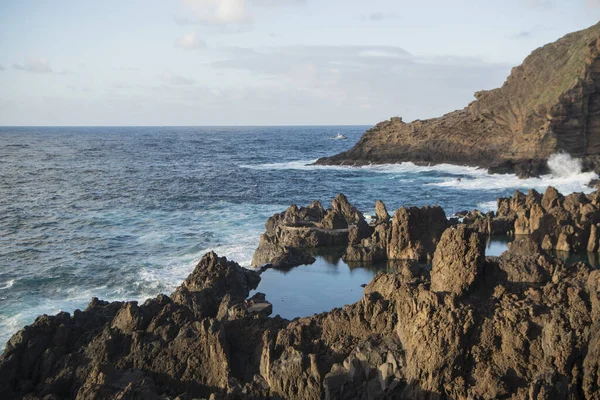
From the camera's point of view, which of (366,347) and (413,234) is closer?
(366,347)

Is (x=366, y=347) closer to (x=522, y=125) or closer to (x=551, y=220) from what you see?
(x=551, y=220)

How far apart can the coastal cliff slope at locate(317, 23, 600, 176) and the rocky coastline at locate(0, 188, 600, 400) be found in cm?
5419

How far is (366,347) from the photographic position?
51.9 ft

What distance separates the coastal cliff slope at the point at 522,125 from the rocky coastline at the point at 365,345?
54.2m

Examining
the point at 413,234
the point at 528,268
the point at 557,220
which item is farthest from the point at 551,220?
the point at 528,268

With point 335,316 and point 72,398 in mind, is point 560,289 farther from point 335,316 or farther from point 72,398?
point 72,398

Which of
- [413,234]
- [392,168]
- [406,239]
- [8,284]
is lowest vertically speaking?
[8,284]

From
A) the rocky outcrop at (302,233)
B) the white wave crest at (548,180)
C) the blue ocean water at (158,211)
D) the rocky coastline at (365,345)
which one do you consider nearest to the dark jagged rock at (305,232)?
the rocky outcrop at (302,233)

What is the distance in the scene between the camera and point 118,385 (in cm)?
1515

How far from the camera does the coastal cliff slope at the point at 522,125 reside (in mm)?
69750

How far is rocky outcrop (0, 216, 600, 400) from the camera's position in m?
14.7

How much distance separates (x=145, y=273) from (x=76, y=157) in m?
88.5

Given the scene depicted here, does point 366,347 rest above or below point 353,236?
above

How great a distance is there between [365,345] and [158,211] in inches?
1622
